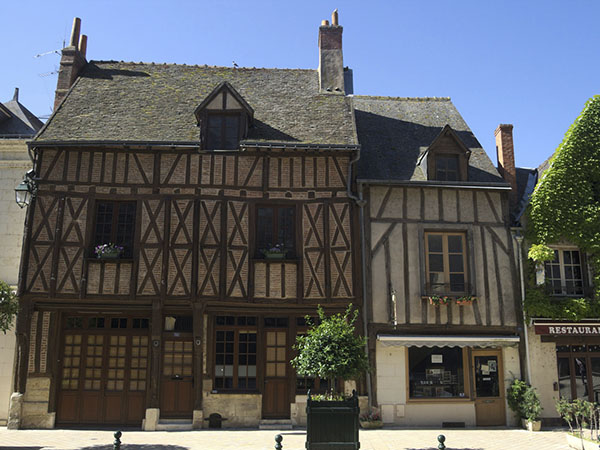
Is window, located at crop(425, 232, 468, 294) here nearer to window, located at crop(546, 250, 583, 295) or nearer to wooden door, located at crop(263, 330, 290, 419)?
window, located at crop(546, 250, 583, 295)

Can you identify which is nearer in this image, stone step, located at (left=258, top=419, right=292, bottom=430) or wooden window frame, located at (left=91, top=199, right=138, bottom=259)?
stone step, located at (left=258, top=419, right=292, bottom=430)

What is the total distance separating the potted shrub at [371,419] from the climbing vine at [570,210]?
3.88 m

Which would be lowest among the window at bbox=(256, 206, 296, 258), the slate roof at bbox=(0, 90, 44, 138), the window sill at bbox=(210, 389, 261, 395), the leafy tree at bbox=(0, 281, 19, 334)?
the window sill at bbox=(210, 389, 261, 395)

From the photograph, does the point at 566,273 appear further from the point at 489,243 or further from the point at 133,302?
the point at 133,302

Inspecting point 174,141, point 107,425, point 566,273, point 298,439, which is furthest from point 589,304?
point 107,425

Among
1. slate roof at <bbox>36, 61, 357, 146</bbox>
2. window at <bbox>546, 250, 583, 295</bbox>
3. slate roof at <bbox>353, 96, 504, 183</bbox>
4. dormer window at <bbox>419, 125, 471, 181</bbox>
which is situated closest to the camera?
slate roof at <bbox>36, 61, 357, 146</bbox>

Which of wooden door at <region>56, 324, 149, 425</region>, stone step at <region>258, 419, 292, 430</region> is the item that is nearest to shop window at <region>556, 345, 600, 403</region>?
stone step at <region>258, 419, 292, 430</region>

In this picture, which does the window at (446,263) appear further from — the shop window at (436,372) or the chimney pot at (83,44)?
the chimney pot at (83,44)

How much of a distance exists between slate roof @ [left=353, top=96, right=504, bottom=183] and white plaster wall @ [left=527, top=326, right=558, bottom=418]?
363 centimetres

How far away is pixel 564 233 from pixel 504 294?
187 cm

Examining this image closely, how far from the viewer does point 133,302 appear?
11328 millimetres

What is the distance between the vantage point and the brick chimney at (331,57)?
557 inches

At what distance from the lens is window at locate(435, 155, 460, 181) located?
12.5 metres

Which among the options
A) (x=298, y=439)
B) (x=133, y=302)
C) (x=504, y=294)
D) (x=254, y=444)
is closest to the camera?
(x=254, y=444)
